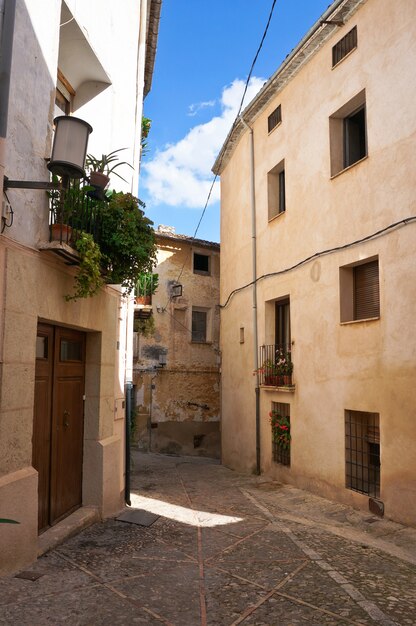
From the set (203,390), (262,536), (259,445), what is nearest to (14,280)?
(262,536)

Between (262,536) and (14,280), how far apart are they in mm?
4060

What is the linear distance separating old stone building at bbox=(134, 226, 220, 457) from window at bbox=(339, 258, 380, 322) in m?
10.6

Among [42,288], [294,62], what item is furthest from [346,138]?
[42,288]

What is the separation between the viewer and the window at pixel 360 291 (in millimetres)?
8438

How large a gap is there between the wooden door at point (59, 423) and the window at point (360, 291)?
449 centimetres

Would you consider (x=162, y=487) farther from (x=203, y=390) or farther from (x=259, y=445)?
(x=203, y=390)

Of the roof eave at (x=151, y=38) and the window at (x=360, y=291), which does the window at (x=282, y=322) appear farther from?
the roof eave at (x=151, y=38)

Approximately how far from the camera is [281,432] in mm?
10836

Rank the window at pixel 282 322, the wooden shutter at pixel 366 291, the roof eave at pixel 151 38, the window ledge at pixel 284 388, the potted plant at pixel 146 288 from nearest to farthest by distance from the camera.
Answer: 1. the wooden shutter at pixel 366 291
2. the window ledge at pixel 284 388
3. the roof eave at pixel 151 38
4. the window at pixel 282 322
5. the potted plant at pixel 146 288

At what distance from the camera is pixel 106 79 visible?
24.7ft

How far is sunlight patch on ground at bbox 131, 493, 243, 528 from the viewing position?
22.6 ft

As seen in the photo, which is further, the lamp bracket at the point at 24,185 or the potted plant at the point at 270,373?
the potted plant at the point at 270,373

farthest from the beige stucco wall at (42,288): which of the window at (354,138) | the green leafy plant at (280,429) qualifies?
the window at (354,138)

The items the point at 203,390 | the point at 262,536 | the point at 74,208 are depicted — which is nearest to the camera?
the point at 74,208
